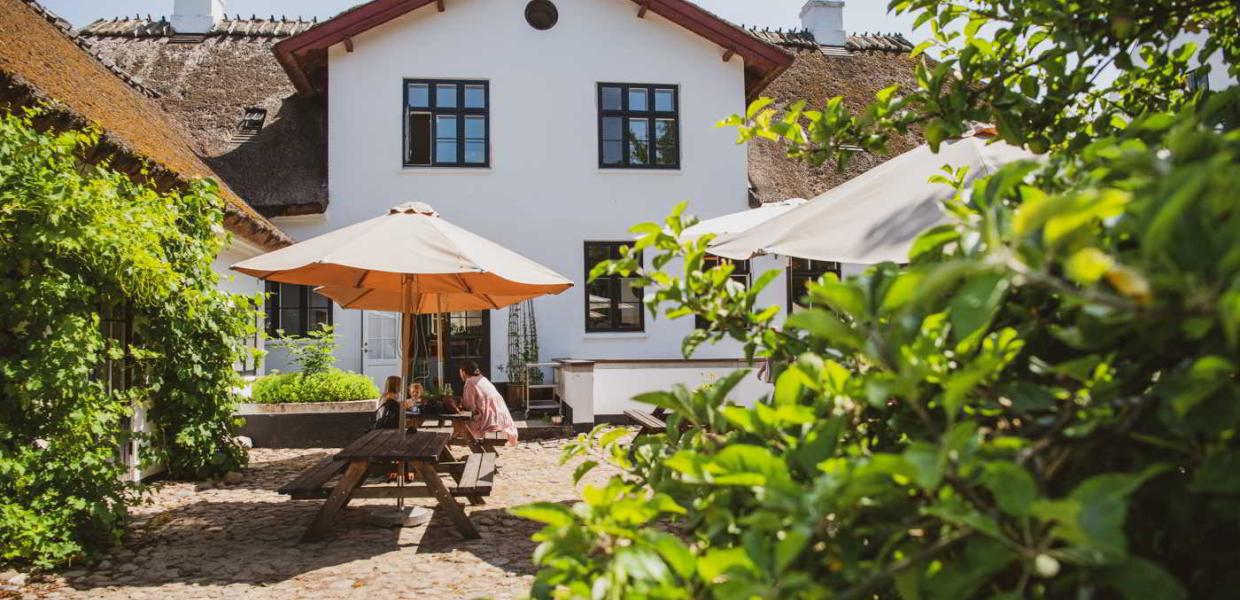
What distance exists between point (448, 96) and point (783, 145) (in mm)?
6324

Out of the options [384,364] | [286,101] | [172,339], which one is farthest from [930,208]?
[286,101]

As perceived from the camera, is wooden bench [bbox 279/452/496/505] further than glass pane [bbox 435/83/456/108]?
No

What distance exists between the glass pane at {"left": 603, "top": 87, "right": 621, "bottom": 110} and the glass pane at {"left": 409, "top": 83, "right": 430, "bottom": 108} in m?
2.87

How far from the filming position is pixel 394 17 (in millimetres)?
12133

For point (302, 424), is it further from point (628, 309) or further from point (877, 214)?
point (877, 214)

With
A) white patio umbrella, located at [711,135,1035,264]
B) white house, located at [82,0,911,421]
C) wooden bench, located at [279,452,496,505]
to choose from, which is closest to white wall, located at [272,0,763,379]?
white house, located at [82,0,911,421]

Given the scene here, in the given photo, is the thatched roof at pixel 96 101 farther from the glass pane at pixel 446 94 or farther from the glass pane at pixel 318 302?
the glass pane at pixel 446 94

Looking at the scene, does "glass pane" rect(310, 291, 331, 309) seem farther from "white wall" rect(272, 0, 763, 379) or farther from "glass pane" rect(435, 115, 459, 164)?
"glass pane" rect(435, 115, 459, 164)

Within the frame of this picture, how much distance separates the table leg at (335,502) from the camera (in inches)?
185

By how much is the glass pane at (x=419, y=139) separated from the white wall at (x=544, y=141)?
22 cm

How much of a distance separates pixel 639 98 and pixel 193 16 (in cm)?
973

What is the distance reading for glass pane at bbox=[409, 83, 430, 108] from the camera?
12398mm

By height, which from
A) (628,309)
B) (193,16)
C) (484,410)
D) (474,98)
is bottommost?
(484,410)

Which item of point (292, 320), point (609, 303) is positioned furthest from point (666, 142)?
point (292, 320)
